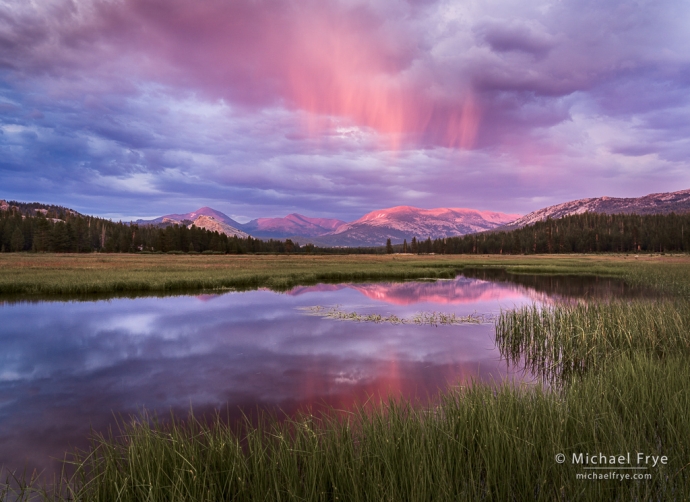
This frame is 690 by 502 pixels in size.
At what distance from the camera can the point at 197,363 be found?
1653 centimetres

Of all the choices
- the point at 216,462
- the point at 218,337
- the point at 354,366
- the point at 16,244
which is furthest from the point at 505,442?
the point at 16,244

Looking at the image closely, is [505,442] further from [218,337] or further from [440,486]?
[218,337]

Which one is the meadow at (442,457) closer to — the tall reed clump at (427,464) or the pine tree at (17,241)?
the tall reed clump at (427,464)

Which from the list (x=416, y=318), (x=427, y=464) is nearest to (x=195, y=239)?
(x=416, y=318)

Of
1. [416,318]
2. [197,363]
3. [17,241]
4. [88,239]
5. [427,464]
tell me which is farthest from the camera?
[88,239]

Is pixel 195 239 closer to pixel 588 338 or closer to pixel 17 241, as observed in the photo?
pixel 17 241

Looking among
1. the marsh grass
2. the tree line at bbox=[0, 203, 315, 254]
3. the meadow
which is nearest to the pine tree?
the tree line at bbox=[0, 203, 315, 254]

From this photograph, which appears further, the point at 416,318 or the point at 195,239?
the point at 195,239

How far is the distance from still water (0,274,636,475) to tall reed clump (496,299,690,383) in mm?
1405

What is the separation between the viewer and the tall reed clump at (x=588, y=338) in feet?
46.1

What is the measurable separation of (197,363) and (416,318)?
51.2ft

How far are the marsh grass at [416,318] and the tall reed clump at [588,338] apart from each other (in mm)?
6530

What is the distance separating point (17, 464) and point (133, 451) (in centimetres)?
525

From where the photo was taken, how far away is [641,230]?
169250mm
